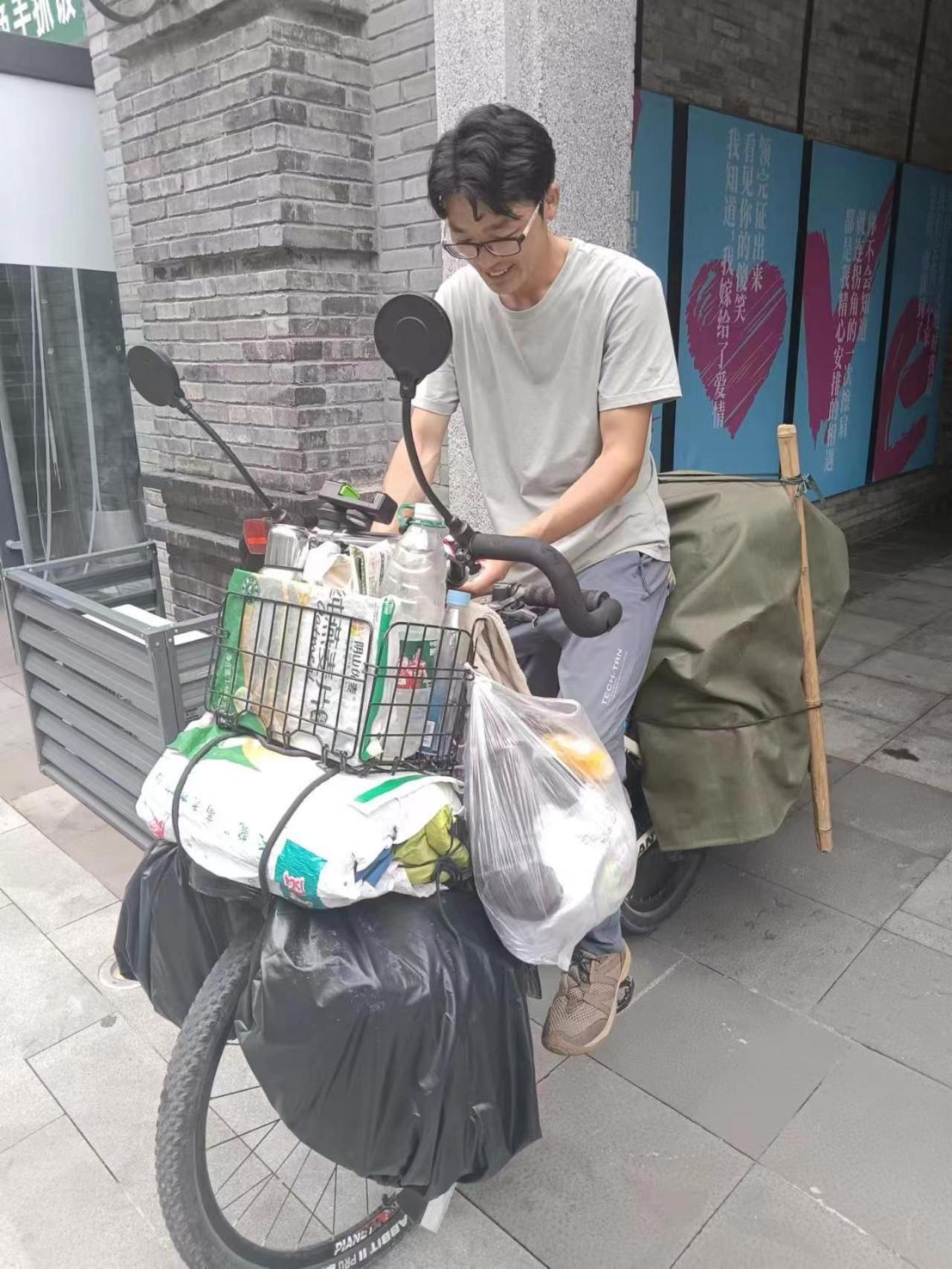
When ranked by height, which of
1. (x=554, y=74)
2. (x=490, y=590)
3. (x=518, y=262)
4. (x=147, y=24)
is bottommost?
(x=490, y=590)

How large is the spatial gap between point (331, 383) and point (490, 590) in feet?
8.14

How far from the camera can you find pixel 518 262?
200 cm

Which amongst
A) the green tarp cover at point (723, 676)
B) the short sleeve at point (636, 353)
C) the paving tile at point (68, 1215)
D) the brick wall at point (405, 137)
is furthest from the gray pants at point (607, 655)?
the brick wall at point (405, 137)

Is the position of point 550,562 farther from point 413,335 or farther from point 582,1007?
point 582,1007

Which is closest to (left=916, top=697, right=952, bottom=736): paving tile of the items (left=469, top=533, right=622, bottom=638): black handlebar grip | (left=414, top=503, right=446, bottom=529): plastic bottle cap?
(left=469, top=533, right=622, bottom=638): black handlebar grip

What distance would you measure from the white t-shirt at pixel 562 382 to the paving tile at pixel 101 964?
5.39 feet

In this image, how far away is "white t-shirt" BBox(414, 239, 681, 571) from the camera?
2117mm

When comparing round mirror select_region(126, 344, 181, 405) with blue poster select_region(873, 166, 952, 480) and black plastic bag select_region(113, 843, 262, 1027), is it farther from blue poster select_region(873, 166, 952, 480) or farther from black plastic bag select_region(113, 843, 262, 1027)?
blue poster select_region(873, 166, 952, 480)

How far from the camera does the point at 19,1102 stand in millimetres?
2416

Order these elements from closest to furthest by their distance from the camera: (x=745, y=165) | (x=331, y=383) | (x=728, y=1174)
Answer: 1. (x=728, y=1174)
2. (x=331, y=383)
3. (x=745, y=165)

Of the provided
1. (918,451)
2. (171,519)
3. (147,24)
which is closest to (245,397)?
(171,519)

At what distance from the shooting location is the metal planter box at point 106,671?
3.11 metres

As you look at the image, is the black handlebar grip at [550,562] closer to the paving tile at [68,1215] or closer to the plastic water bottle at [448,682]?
the plastic water bottle at [448,682]

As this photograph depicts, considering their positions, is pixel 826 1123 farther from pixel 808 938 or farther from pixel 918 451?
pixel 918 451
